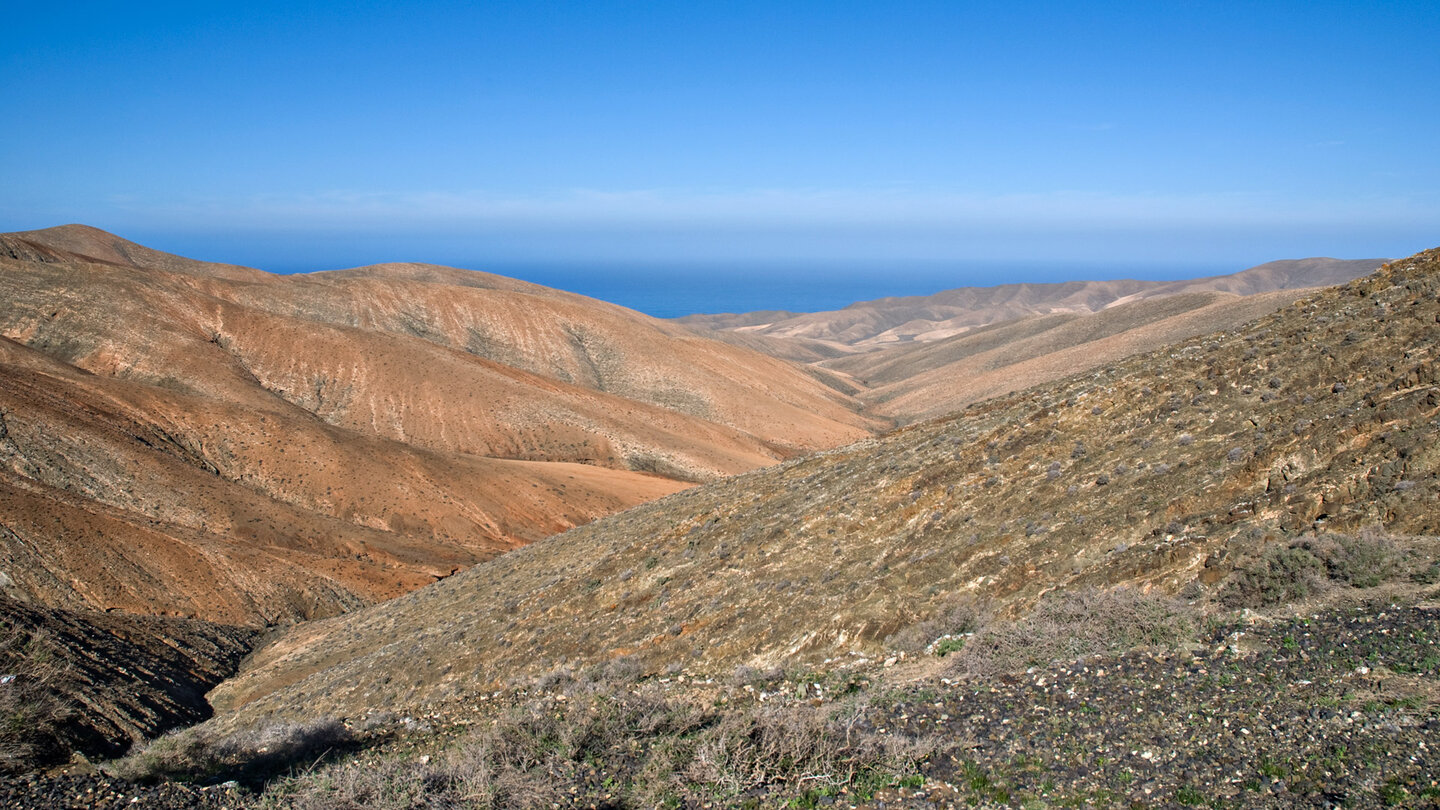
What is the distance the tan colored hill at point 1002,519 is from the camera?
1005 cm

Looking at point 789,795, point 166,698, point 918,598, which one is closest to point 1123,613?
point 918,598

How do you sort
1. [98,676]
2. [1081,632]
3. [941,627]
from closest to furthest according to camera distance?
[1081,632]
[941,627]
[98,676]

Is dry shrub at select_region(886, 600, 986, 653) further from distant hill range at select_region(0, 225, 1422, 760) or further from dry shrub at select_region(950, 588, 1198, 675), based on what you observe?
dry shrub at select_region(950, 588, 1198, 675)

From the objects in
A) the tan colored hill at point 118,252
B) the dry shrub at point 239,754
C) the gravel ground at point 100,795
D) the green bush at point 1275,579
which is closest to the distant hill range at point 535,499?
the green bush at point 1275,579

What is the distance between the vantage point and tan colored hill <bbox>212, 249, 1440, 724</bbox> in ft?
33.0

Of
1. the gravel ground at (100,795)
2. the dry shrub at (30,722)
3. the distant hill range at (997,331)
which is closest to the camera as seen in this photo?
the gravel ground at (100,795)

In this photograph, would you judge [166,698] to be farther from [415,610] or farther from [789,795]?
[789,795]

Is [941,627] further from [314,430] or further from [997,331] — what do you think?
[997,331]

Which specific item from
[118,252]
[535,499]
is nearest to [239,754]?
[535,499]

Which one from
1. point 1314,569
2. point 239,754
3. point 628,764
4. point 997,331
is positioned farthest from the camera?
point 997,331

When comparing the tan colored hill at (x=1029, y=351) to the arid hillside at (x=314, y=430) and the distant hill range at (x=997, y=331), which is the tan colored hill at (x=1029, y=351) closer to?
the distant hill range at (x=997, y=331)

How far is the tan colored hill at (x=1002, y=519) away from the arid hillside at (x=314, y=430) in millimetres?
5776

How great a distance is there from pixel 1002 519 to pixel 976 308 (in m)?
190

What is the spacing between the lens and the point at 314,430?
34250 millimetres
